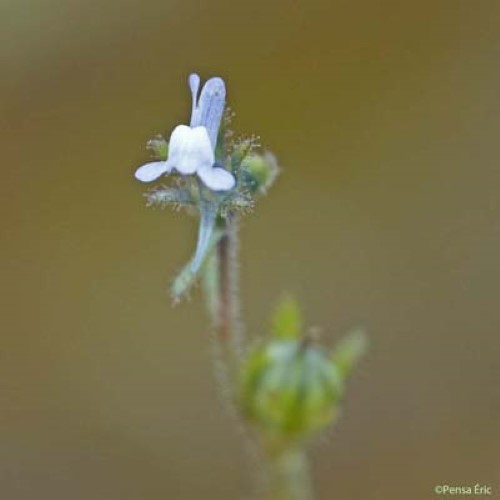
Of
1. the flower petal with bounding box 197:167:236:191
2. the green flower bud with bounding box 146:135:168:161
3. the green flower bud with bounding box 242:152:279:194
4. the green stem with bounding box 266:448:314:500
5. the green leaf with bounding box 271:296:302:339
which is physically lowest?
the green stem with bounding box 266:448:314:500

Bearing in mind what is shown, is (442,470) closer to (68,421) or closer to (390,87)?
(68,421)

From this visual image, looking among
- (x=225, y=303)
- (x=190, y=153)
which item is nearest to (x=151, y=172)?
(x=190, y=153)

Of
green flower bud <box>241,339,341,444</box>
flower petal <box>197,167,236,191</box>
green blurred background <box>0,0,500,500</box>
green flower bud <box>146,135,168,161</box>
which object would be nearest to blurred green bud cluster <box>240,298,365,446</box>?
green flower bud <box>241,339,341,444</box>

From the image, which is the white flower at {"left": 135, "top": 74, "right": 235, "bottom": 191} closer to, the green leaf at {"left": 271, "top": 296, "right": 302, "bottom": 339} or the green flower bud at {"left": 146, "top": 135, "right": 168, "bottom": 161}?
the green flower bud at {"left": 146, "top": 135, "right": 168, "bottom": 161}

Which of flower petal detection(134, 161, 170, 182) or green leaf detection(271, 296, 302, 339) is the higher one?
flower petal detection(134, 161, 170, 182)

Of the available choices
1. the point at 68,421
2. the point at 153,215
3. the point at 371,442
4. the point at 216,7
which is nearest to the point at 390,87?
the point at 216,7

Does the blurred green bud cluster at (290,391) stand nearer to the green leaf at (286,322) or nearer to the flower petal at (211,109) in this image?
the green leaf at (286,322)

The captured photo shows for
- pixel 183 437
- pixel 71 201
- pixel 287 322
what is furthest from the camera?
pixel 71 201
